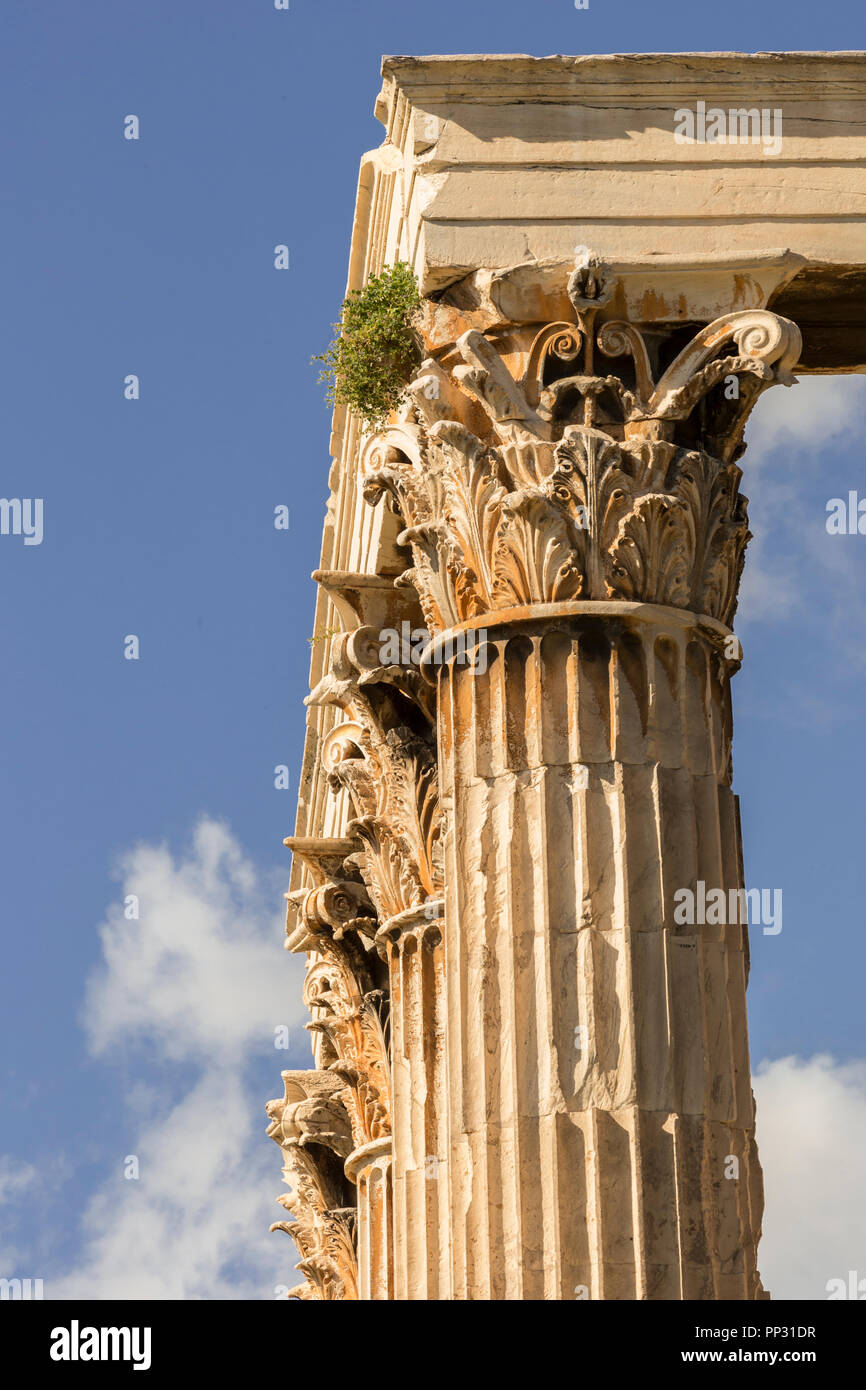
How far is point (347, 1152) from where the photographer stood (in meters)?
27.2

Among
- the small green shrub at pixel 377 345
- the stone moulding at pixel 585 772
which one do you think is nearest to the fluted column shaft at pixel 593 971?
the stone moulding at pixel 585 772

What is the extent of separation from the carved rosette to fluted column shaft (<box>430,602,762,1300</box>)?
32cm

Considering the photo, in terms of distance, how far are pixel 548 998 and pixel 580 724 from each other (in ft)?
5.42

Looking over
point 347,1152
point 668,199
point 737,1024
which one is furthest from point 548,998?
point 347,1152

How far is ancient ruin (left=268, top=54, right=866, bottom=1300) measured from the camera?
519 inches

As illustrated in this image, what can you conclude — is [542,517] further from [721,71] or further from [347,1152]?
[347,1152]

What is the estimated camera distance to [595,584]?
1418 cm

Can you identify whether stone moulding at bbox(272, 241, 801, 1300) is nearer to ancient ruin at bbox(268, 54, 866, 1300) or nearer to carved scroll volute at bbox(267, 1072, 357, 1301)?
ancient ruin at bbox(268, 54, 866, 1300)

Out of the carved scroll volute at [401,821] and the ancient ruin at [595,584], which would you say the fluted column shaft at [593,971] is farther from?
the carved scroll volute at [401,821]

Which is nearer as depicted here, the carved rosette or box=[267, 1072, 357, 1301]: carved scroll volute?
the carved rosette

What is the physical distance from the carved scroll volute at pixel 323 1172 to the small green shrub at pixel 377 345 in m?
13.1

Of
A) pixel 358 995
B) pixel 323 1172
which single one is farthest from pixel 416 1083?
pixel 323 1172

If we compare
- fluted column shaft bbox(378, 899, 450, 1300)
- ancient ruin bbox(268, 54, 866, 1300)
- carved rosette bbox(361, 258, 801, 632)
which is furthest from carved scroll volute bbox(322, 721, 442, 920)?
carved rosette bbox(361, 258, 801, 632)

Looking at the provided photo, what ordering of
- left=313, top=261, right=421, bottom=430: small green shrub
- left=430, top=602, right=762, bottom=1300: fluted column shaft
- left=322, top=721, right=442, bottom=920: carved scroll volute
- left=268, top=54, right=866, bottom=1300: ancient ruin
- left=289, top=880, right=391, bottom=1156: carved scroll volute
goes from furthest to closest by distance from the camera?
left=289, top=880, right=391, bottom=1156: carved scroll volute < left=322, top=721, right=442, bottom=920: carved scroll volute < left=313, top=261, right=421, bottom=430: small green shrub < left=268, top=54, right=866, bottom=1300: ancient ruin < left=430, top=602, right=762, bottom=1300: fluted column shaft
